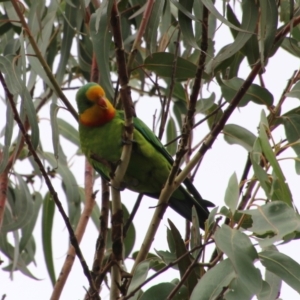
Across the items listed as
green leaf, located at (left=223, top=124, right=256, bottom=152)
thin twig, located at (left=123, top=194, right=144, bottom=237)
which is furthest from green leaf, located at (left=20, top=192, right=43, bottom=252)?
green leaf, located at (left=223, top=124, right=256, bottom=152)

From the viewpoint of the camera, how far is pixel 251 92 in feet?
8.96

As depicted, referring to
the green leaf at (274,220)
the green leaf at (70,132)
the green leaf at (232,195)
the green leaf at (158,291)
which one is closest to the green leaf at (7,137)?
the green leaf at (158,291)

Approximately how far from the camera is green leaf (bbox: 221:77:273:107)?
268 centimetres

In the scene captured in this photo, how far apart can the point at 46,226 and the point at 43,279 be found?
48cm

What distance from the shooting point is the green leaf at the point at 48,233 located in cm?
358

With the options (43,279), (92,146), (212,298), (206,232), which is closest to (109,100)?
(92,146)

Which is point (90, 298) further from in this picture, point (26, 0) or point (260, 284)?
point (26, 0)

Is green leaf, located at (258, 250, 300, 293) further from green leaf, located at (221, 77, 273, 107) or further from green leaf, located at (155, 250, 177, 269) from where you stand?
green leaf, located at (221, 77, 273, 107)

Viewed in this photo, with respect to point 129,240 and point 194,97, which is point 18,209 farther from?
A: point 194,97

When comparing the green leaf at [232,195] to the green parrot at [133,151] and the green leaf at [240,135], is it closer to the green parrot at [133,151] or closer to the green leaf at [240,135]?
the green leaf at [240,135]

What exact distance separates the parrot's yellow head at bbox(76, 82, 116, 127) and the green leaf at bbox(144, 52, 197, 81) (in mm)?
578

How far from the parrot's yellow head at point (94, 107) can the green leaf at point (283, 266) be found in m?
1.39

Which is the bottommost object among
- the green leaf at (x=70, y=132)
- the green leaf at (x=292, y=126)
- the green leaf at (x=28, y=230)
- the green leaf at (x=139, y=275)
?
the green leaf at (x=139, y=275)

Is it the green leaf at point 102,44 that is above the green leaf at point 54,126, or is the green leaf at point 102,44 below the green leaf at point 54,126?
above
